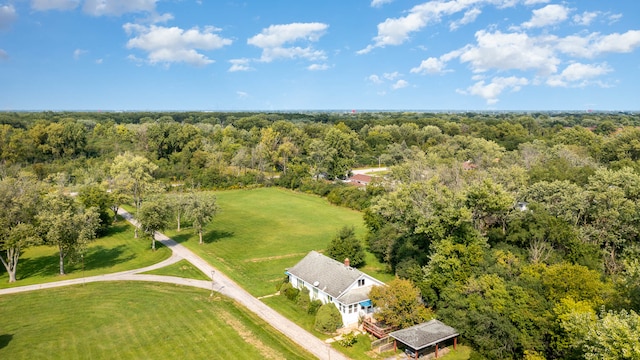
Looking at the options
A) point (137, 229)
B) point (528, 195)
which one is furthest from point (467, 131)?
point (137, 229)

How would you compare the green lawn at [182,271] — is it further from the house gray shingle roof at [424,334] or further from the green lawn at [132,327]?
the house gray shingle roof at [424,334]

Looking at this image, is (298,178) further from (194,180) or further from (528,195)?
(528,195)

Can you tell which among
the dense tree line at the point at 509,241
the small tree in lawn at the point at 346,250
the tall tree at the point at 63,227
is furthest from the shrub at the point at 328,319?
the tall tree at the point at 63,227

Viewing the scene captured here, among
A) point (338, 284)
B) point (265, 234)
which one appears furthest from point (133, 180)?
point (338, 284)

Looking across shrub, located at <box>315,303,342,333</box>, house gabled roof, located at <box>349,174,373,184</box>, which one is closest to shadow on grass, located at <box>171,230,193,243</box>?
shrub, located at <box>315,303,342,333</box>

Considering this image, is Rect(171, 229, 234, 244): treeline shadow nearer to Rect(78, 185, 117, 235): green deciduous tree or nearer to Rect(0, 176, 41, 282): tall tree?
Rect(78, 185, 117, 235): green deciduous tree

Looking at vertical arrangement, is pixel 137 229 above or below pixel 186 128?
below

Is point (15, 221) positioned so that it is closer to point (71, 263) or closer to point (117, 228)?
point (71, 263)
